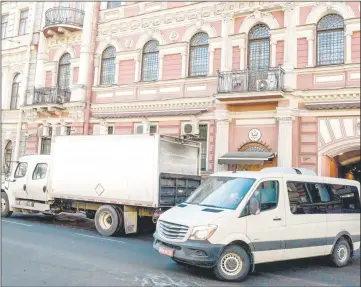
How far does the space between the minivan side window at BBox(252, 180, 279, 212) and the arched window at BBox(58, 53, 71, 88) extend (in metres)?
17.9

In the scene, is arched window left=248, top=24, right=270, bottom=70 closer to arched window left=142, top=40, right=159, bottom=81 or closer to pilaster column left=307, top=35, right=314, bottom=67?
pilaster column left=307, top=35, right=314, bottom=67

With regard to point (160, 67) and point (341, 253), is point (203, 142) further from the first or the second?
point (341, 253)

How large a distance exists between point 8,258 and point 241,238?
16.0ft

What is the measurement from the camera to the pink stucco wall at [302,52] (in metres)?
16.8

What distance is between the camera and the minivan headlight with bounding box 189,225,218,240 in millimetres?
7582

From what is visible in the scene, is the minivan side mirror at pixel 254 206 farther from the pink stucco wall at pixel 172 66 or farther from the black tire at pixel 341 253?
the pink stucco wall at pixel 172 66

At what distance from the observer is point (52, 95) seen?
23.0m

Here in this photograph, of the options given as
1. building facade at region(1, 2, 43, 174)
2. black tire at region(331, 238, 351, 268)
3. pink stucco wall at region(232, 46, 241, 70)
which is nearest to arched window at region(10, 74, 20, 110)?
building facade at region(1, 2, 43, 174)

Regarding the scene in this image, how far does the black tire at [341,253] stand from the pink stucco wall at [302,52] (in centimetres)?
909

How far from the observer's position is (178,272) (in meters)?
8.13

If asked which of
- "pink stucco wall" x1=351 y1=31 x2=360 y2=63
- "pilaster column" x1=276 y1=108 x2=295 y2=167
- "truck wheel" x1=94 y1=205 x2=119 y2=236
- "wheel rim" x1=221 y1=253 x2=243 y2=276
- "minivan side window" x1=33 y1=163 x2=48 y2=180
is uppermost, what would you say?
"pink stucco wall" x1=351 y1=31 x2=360 y2=63

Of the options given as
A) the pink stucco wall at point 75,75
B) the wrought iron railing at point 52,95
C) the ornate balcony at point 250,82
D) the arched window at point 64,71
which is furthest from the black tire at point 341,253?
the arched window at point 64,71

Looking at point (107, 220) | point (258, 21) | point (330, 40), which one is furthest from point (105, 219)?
point (330, 40)

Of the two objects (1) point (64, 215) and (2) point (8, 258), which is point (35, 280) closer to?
(2) point (8, 258)
